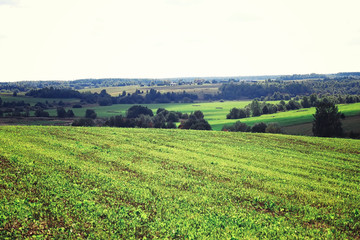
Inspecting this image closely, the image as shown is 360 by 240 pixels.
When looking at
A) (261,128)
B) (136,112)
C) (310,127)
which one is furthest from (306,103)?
(136,112)

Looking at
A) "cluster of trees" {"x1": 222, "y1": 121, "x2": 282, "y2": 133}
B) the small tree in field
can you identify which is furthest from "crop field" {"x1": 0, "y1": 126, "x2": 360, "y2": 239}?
the small tree in field

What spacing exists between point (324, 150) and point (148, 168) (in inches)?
1167

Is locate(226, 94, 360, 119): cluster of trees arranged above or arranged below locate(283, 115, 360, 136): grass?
above

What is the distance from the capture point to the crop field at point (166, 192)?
1590cm

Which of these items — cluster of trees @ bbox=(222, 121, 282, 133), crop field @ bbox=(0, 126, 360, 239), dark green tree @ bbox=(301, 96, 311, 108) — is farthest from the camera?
dark green tree @ bbox=(301, 96, 311, 108)

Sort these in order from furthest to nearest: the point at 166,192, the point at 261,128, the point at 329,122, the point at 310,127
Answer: the point at 310,127, the point at 261,128, the point at 329,122, the point at 166,192

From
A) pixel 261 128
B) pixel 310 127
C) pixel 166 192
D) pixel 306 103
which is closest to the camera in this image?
pixel 166 192

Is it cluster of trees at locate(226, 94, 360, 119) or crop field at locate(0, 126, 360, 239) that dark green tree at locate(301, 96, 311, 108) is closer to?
cluster of trees at locate(226, 94, 360, 119)

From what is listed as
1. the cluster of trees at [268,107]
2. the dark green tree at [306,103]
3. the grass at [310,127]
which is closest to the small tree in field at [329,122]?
the grass at [310,127]

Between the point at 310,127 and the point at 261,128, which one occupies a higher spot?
the point at 261,128

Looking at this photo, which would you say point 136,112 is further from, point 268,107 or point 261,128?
point 261,128

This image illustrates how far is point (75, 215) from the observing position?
16203 millimetres

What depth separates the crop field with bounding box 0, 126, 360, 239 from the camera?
52.2 feet

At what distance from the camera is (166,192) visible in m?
21.6
